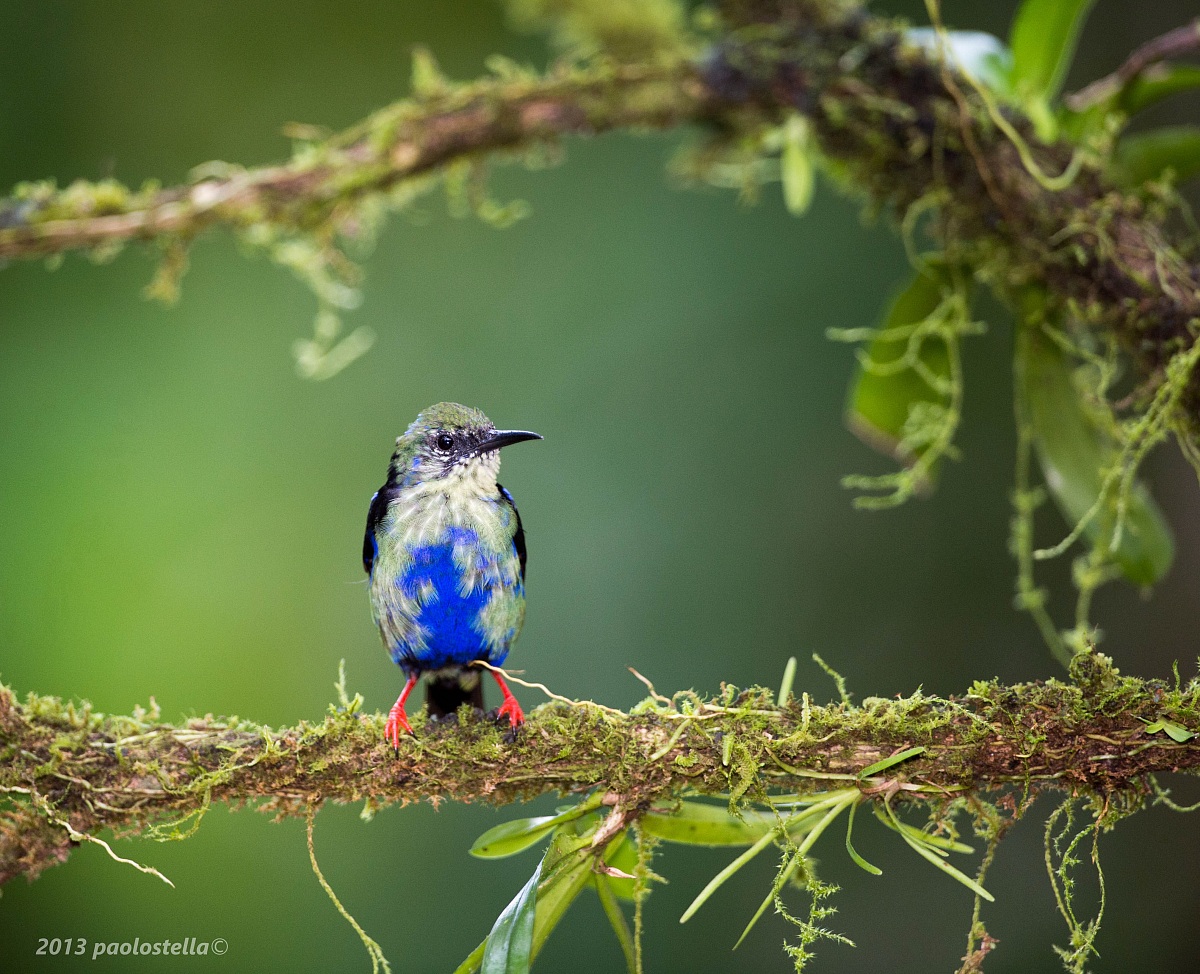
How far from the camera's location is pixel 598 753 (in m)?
2.06

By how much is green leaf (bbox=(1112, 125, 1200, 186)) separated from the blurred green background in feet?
6.06

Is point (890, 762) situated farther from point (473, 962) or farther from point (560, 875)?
point (473, 962)

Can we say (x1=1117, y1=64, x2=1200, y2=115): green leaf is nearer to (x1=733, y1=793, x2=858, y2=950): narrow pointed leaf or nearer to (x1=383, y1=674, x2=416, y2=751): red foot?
(x1=733, y1=793, x2=858, y2=950): narrow pointed leaf

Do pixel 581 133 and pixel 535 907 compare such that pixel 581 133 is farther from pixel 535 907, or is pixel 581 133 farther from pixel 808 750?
pixel 535 907

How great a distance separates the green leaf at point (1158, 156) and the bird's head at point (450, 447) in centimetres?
189

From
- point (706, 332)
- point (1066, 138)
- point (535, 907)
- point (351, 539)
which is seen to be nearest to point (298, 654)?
point (351, 539)

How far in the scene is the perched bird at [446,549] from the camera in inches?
96.7

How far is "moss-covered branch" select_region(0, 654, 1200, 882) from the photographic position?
1.96 meters

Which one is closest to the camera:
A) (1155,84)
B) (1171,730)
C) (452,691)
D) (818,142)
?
(1171,730)

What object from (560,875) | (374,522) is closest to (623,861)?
(560,875)

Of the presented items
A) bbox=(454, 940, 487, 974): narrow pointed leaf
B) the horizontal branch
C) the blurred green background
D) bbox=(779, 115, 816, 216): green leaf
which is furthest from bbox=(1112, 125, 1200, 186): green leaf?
bbox=(454, 940, 487, 974): narrow pointed leaf

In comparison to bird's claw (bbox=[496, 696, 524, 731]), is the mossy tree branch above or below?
above

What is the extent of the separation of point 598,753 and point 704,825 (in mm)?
304

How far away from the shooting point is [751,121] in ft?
10.2
